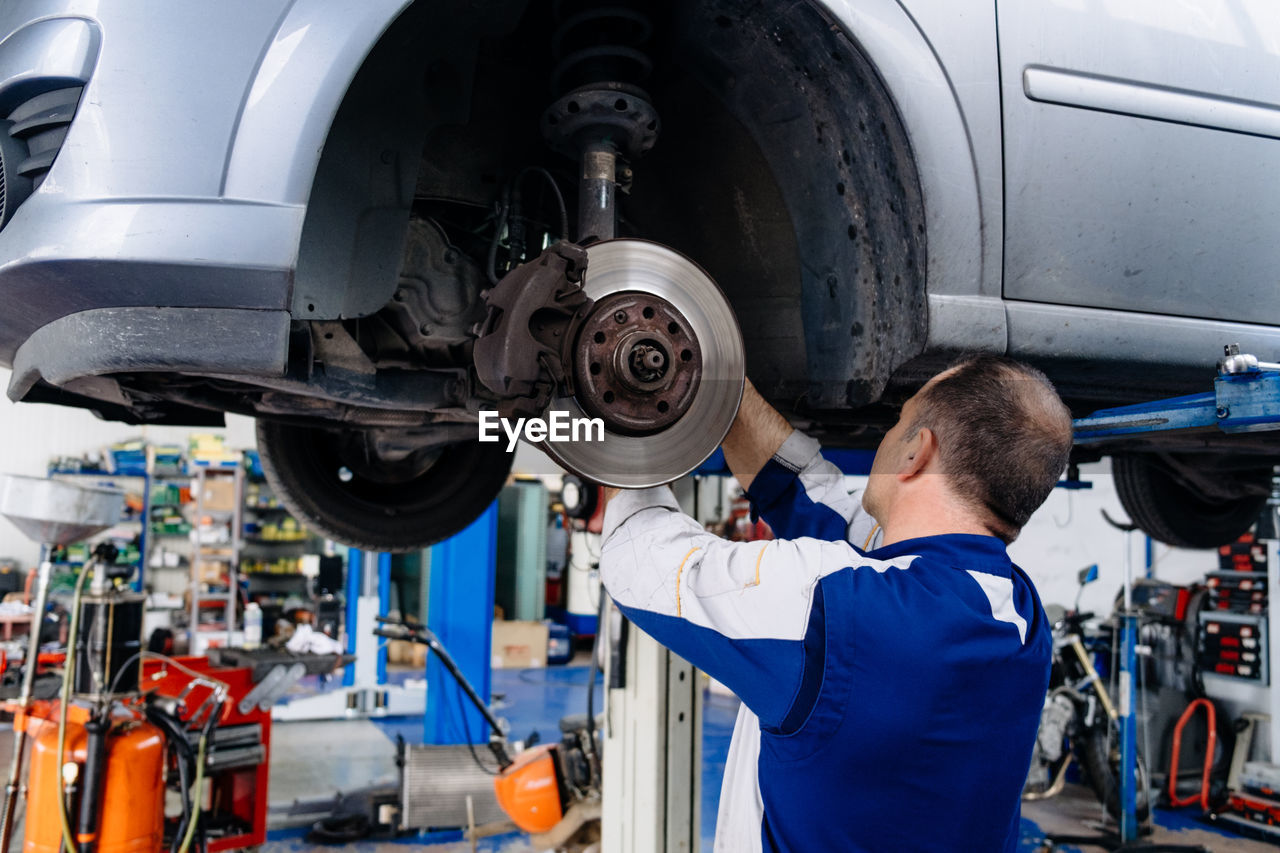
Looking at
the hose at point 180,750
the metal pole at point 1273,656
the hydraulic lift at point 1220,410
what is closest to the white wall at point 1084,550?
the metal pole at point 1273,656

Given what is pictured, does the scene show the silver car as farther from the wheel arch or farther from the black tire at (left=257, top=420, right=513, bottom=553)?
the black tire at (left=257, top=420, right=513, bottom=553)

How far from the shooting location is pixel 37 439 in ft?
27.4

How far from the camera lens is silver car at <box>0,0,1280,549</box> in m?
0.90

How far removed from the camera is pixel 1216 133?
4.29ft

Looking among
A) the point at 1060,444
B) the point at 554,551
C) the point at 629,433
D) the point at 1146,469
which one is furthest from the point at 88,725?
→ the point at 554,551

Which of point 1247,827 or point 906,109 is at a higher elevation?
point 906,109

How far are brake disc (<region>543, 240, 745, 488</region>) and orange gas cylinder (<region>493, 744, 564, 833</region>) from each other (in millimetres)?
2153

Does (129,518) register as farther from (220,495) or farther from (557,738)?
(557,738)

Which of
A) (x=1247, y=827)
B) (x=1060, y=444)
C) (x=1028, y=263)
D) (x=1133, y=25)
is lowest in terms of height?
(x=1247, y=827)

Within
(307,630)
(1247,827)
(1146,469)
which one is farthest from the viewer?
(1247,827)

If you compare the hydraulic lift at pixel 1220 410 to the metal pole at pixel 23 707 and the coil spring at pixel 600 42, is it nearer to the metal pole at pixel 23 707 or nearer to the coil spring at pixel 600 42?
the coil spring at pixel 600 42

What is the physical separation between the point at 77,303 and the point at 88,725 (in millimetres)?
1945

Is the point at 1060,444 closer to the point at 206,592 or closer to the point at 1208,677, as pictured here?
the point at 1208,677

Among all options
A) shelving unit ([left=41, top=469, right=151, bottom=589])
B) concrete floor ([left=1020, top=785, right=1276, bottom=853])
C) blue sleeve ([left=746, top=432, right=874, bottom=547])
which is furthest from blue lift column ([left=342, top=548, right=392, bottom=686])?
blue sleeve ([left=746, top=432, right=874, bottom=547])
